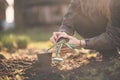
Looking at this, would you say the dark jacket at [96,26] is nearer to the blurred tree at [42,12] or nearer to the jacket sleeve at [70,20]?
the jacket sleeve at [70,20]

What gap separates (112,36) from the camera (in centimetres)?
413

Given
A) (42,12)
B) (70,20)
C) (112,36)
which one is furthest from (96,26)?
(42,12)

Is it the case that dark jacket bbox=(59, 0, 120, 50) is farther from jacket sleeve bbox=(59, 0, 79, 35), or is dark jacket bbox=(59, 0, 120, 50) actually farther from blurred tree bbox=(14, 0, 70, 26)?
blurred tree bbox=(14, 0, 70, 26)

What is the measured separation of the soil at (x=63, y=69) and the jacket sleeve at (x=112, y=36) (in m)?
0.20

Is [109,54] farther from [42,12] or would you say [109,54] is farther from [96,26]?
[42,12]

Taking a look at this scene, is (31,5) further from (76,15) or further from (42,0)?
(76,15)

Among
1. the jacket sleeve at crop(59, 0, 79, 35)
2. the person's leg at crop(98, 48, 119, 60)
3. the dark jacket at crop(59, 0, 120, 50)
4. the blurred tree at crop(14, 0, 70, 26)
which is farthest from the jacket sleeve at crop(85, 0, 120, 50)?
the blurred tree at crop(14, 0, 70, 26)

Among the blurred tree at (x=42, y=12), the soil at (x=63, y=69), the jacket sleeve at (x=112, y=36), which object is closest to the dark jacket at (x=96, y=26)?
the jacket sleeve at (x=112, y=36)

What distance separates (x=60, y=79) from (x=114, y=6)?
0.83 m

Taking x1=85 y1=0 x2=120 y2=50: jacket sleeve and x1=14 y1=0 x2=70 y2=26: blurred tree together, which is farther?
x1=14 y1=0 x2=70 y2=26: blurred tree

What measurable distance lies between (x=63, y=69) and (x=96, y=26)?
0.73 m

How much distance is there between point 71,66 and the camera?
14.6 feet

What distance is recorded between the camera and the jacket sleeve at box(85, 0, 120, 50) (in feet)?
13.2

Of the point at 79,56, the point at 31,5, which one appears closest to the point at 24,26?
the point at 31,5
